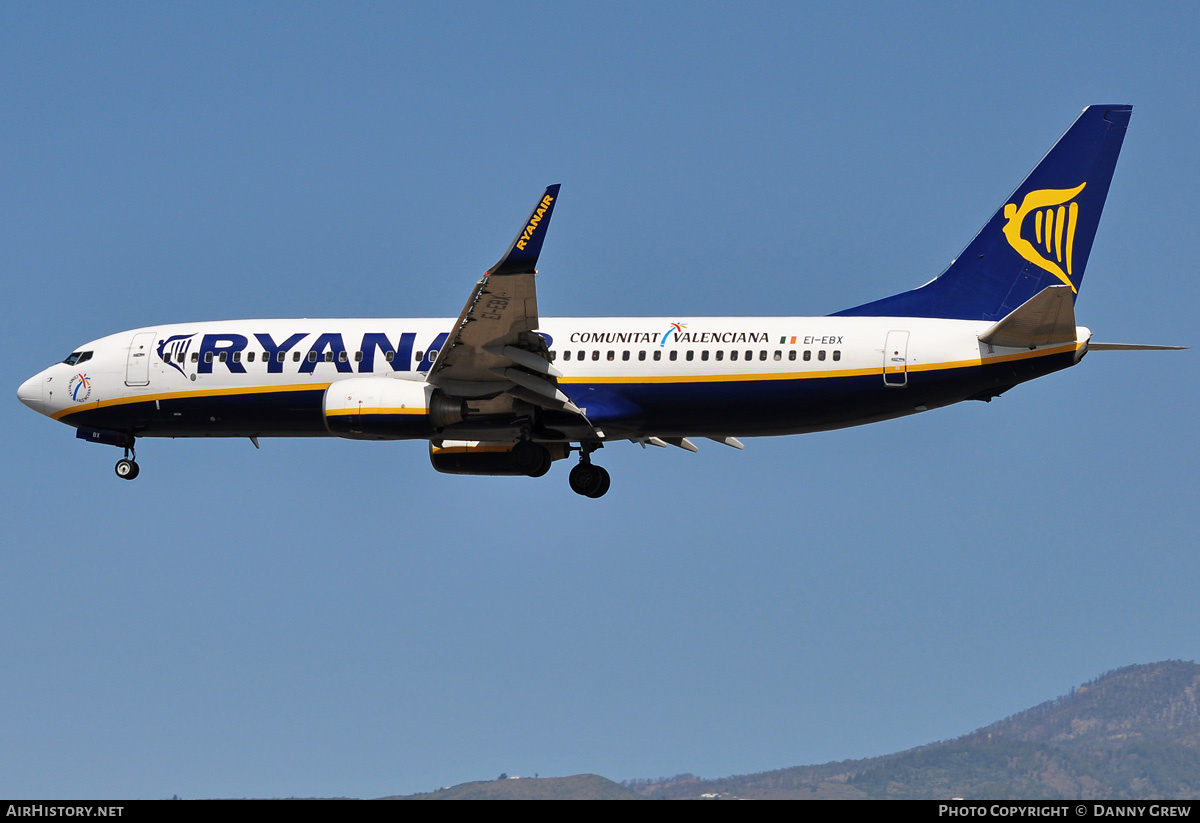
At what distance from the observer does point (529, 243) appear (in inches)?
1291

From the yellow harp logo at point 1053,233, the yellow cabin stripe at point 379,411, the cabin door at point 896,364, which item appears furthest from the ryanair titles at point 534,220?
the yellow harp logo at point 1053,233

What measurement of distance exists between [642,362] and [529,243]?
5.70 meters

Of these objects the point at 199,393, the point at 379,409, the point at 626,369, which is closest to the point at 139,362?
the point at 199,393

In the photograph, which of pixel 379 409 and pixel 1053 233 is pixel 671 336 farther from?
pixel 1053 233

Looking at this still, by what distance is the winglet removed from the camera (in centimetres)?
3234

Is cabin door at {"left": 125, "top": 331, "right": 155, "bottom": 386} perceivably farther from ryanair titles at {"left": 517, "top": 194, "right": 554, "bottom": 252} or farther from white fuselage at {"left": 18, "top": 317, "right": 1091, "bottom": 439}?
ryanair titles at {"left": 517, "top": 194, "right": 554, "bottom": 252}

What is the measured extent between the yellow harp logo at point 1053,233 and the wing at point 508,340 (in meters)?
Answer: 11.8

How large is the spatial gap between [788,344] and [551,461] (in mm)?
7008

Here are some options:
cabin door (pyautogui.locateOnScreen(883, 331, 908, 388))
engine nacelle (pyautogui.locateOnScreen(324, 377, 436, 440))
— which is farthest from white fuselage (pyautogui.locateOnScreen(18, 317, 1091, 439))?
engine nacelle (pyautogui.locateOnScreen(324, 377, 436, 440))

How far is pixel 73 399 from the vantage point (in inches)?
1656

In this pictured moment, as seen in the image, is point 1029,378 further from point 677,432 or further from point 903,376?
point 677,432

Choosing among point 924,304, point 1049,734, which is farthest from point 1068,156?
point 1049,734

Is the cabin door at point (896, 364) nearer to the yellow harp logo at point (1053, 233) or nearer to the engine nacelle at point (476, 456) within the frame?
the yellow harp logo at point (1053, 233)
